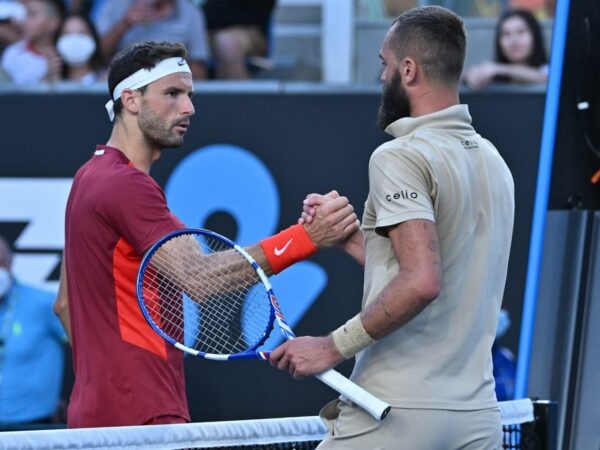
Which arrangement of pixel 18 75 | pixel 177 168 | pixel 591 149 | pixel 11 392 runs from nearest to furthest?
pixel 591 149 → pixel 11 392 → pixel 177 168 → pixel 18 75

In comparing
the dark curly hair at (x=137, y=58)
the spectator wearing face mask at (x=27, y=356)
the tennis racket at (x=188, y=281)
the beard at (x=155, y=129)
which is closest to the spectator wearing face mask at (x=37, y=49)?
the spectator wearing face mask at (x=27, y=356)

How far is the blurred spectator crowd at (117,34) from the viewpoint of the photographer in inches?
317

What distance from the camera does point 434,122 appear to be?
3.33 m

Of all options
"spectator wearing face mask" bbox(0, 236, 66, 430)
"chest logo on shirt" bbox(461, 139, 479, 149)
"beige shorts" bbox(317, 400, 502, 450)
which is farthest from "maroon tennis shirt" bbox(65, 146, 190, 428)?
"spectator wearing face mask" bbox(0, 236, 66, 430)

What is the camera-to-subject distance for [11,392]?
7051 mm

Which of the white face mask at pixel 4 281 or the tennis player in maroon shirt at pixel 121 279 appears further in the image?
the white face mask at pixel 4 281

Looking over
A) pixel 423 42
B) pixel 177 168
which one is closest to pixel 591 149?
pixel 423 42

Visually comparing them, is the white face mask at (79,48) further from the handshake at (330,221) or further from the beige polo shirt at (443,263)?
the beige polo shirt at (443,263)

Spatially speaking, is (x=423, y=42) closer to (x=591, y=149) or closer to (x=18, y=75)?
(x=591, y=149)

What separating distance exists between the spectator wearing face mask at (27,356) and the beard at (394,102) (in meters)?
4.15

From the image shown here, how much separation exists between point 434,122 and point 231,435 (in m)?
1.28

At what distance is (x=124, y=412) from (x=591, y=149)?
193cm

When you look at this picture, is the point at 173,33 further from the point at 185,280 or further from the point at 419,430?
the point at 419,430

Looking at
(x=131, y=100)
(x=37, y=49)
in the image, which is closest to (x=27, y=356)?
(x=37, y=49)
